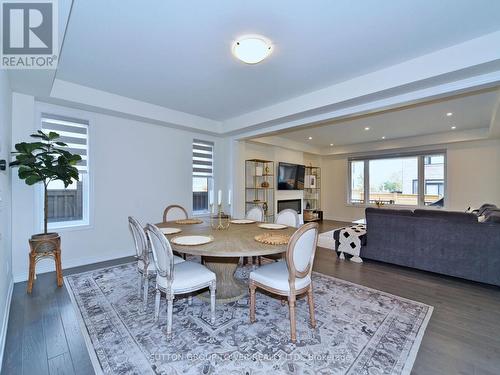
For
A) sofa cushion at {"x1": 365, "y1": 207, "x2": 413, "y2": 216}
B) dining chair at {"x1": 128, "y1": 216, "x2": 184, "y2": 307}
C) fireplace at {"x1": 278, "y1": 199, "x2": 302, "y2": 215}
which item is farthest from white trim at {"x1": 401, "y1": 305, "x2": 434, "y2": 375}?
fireplace at {"x1": 278, "y1": 199, "x2": 302, "y2": 215}

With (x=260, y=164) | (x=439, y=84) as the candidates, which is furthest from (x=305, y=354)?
(x=260, y=164)

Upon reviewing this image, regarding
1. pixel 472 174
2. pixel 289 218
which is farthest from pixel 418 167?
pixel 289 218

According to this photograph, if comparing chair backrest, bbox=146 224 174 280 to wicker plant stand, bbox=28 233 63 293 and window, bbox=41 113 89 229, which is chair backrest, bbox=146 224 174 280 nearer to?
wicker plant stand, bbox=28 233 63 293

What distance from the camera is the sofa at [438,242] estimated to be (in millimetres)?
3041

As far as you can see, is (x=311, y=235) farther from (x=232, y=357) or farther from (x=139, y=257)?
(x=139, y=257)

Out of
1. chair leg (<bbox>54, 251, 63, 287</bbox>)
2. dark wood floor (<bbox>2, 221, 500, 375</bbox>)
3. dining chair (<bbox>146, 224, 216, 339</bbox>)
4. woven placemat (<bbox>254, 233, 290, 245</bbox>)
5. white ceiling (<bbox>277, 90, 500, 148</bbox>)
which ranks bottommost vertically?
dark wood floor (<bbox>2, 221, 500, 375</bbox>)

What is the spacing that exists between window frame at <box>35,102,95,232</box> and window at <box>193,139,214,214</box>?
1961 mm

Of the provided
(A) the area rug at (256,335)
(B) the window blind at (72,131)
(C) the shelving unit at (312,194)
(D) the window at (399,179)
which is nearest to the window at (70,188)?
(B) the window blind at (72,131)

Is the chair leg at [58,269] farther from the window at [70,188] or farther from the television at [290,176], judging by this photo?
the television at [290,176]

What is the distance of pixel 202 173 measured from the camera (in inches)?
214

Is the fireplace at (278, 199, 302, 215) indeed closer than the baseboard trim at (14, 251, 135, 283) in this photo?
No

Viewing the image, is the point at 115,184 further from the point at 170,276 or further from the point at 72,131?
the point at 170,276

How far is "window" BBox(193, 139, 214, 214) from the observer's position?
5.32 meters

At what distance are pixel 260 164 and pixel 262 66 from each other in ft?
12.4
